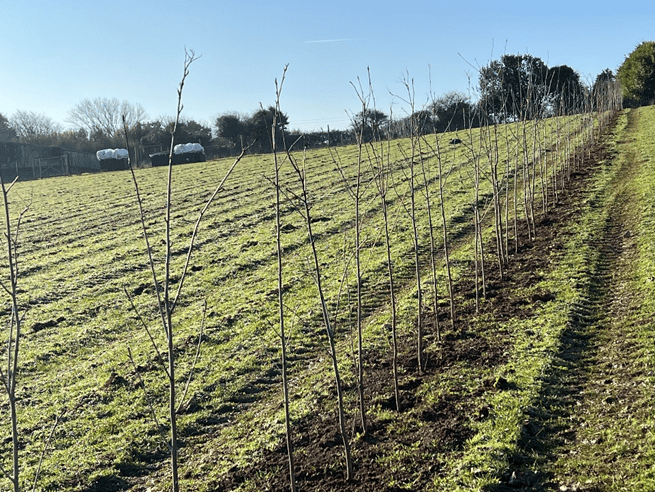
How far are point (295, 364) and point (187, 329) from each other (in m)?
3.78

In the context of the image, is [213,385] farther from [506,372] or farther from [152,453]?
[506,372]

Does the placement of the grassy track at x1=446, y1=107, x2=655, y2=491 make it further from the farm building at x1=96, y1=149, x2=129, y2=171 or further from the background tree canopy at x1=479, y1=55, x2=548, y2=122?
the farm building at x1=96, y1=149, x2=129, y2=171

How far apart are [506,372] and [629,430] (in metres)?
1.97

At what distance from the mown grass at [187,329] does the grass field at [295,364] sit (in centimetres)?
4

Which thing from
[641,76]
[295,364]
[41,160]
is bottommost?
[295,364]

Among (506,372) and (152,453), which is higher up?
(506,372)

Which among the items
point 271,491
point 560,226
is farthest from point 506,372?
point 560,226

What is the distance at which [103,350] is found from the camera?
12.2 metres

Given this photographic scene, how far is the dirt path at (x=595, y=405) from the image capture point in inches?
212

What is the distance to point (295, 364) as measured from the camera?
984cm

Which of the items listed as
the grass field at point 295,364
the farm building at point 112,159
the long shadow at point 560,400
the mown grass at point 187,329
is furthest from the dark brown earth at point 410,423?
the farm building at point 112,159

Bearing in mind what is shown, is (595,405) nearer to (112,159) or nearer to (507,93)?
(507,93)

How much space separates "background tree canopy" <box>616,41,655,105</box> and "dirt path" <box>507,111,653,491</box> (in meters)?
53.9

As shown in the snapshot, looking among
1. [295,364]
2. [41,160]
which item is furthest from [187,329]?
[41,160]
